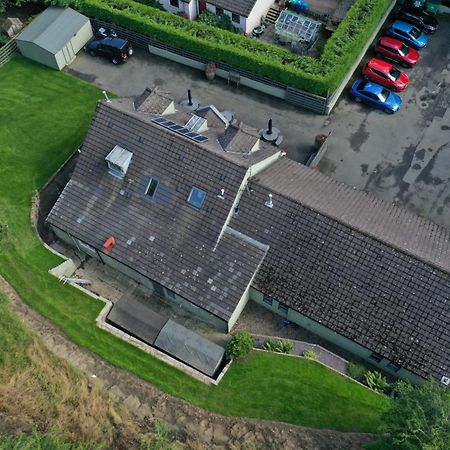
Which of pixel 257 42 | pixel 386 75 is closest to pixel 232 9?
pixel 257 42

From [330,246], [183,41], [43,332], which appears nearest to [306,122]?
[183,41]

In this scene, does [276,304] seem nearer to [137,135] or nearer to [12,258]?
[137,135]

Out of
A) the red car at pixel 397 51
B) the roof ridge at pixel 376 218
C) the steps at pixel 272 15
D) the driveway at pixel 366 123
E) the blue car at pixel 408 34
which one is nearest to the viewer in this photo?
the roof ridge at pixel 376 218

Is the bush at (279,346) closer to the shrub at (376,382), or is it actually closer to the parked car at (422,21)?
the shrub at (376,382)

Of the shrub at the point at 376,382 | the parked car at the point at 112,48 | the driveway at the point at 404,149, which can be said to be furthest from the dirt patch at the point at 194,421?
the parked car at the point at 112,48

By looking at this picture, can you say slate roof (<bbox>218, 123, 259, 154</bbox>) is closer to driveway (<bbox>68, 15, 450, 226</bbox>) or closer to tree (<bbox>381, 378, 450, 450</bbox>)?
driveway (<bbox>68, 15, 450, 226</bbox>)

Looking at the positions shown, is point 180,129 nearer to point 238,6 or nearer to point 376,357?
point 376,357
